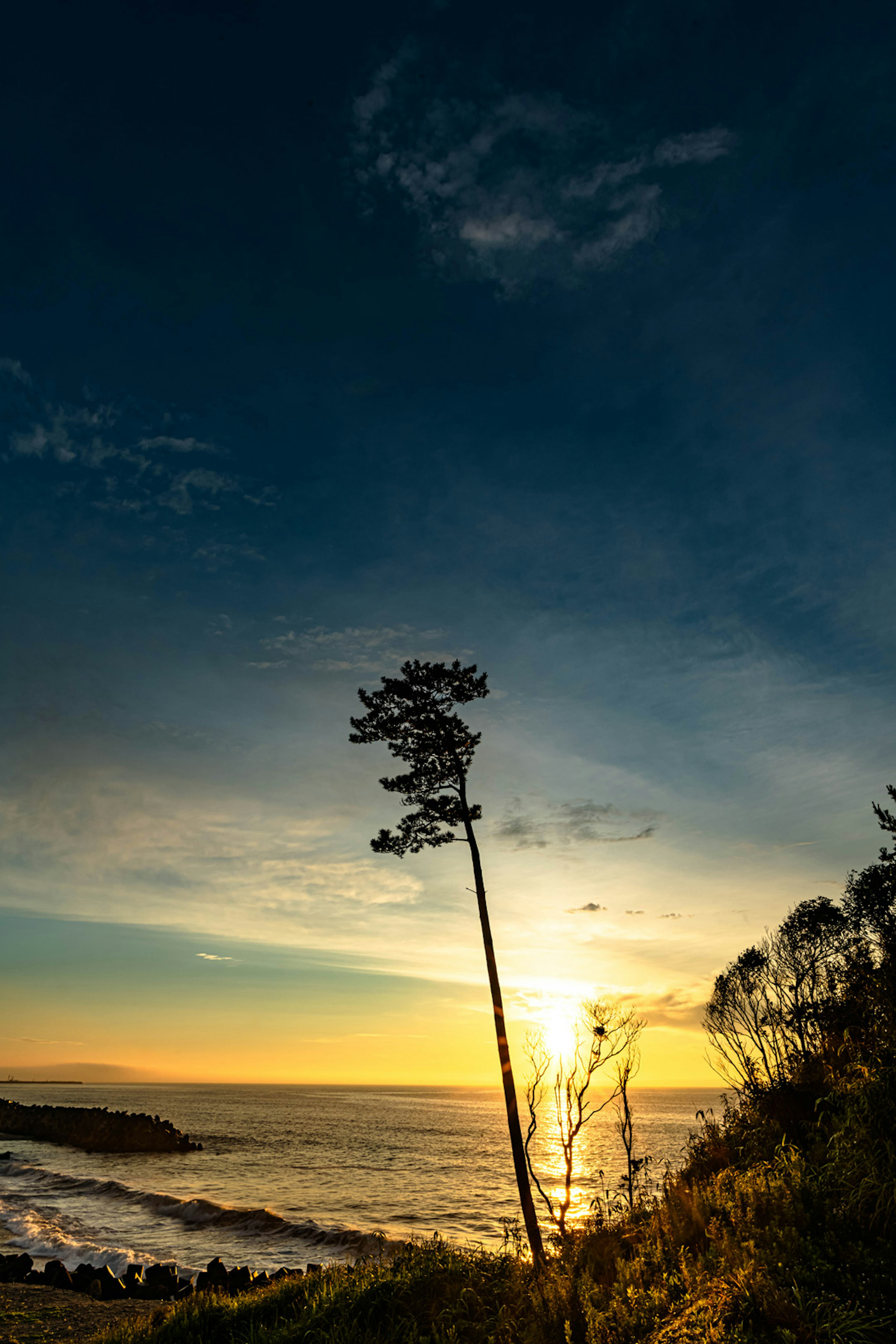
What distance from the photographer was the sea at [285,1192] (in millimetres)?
27203

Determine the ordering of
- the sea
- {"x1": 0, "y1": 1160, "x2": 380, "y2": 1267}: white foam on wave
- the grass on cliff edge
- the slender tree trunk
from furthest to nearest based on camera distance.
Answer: {"x1": 0, "y1": 1160, "x2": 380, "y2": 1267}: white foam on wave, the sea, the slender tree trunk, the grass on cliff edge

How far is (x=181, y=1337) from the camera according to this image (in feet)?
37.1

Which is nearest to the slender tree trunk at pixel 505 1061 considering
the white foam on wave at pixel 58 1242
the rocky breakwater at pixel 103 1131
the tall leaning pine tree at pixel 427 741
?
the tall leaning pine tree at pixel 427 741

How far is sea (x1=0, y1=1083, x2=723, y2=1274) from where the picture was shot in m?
27.2

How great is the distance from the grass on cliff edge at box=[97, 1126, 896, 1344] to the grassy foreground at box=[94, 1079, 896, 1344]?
0.02 m

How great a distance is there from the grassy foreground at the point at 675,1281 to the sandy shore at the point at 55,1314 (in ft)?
12.2

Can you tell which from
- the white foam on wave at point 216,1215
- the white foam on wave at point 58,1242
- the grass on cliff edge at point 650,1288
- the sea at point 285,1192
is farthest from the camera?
the white foam on wave at point 216,1215

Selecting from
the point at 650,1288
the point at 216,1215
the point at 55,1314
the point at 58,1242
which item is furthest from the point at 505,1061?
the point at 216,1215

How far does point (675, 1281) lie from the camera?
27.4 ft

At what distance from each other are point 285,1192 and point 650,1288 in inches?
1704

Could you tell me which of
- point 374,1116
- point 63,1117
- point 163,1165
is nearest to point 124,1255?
point 163,1165

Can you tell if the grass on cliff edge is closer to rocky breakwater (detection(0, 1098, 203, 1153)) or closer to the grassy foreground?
the grassy foreground

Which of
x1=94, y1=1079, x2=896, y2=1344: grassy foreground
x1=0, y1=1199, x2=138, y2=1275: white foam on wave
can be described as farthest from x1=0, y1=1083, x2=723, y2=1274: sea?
x1=94, y1=1079, x2=896, y2=1344: grassy foreground

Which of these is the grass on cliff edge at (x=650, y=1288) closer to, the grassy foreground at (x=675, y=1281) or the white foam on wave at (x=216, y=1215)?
the grassy foreground at (x=675, y=1281)
